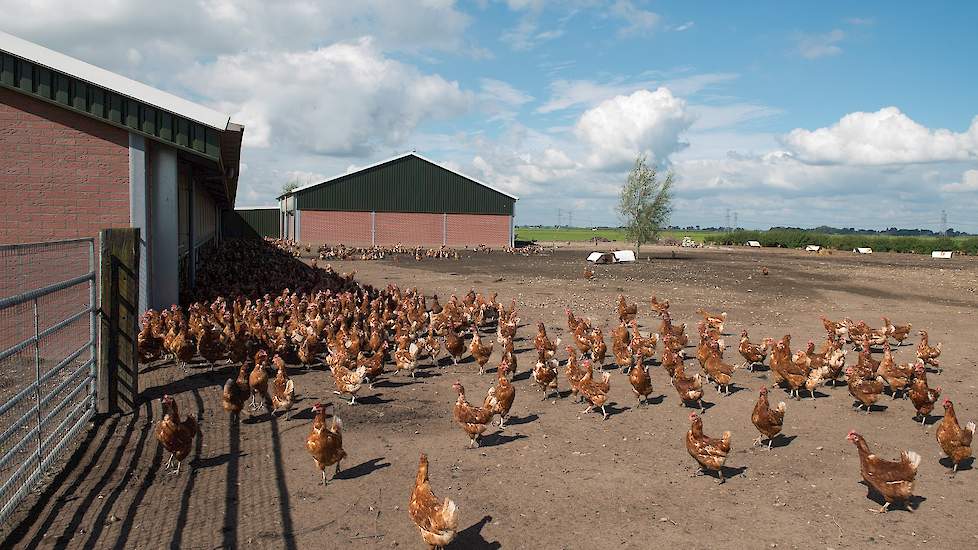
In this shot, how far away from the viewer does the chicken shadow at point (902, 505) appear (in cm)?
737

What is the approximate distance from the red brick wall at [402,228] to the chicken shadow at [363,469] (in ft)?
176

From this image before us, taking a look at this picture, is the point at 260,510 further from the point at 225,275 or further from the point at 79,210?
the point at 225,275

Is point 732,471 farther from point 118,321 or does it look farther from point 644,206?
point 644,206

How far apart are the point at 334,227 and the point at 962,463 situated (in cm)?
5667

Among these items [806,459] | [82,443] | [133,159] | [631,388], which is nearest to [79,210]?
[133,159]

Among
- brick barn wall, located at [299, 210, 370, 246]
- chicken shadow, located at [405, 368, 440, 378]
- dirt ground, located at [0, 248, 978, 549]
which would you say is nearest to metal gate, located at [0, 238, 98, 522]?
dirt ground, located at [0, 248, 978, 549]

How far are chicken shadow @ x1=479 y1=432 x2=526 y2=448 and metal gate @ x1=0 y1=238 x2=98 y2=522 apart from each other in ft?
18.8

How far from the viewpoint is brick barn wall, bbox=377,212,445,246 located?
202ft

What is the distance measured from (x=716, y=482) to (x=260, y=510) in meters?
5.69

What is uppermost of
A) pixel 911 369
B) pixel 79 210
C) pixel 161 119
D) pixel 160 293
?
pixel 161 119

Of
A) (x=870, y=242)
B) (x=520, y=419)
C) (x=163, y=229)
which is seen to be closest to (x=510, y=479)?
(x=520, y=419)

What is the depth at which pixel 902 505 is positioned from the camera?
293 inches

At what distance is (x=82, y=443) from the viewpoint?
28.1 feet

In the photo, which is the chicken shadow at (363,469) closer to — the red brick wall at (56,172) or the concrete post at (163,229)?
the concrete post at (163,229)
